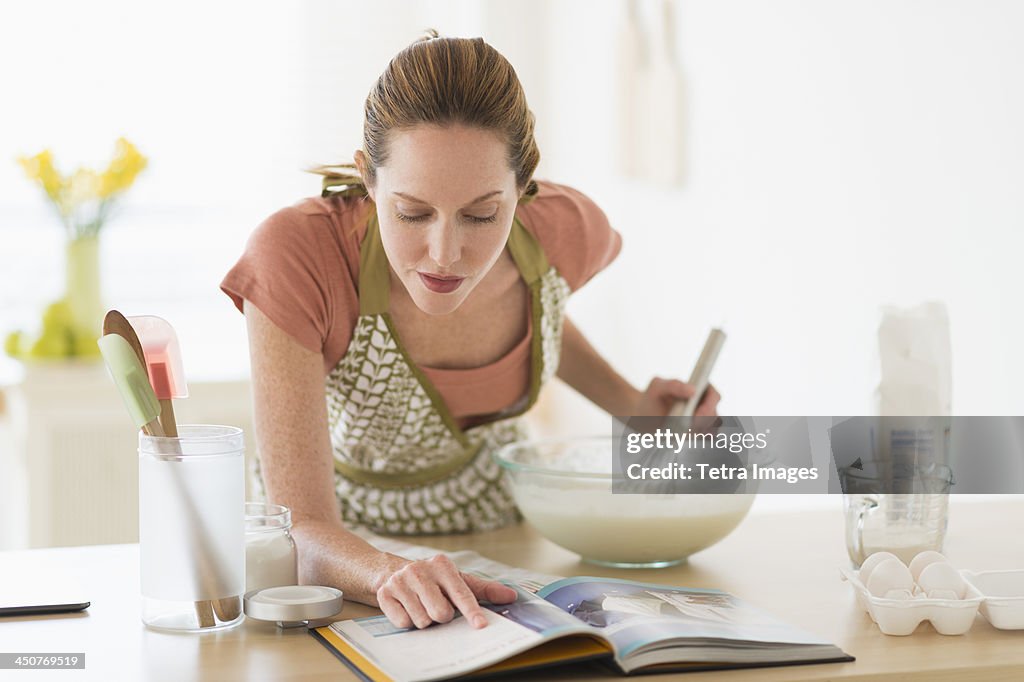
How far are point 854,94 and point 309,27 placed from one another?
2037mm

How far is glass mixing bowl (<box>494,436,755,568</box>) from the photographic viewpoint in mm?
1316

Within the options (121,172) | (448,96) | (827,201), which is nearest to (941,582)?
(448,96)

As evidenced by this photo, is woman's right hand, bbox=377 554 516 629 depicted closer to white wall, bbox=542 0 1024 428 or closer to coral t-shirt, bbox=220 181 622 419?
coral t-shirt, bbox=220 181 622 419

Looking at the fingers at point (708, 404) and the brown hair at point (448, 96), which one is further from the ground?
the brown hair at point (448, 96)

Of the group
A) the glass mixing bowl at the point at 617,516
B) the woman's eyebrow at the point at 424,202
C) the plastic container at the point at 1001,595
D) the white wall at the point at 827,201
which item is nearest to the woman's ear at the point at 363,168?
the woman's eyebrow at the point at 424,202

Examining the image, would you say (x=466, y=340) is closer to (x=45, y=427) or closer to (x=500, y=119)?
(x=500, y=119)

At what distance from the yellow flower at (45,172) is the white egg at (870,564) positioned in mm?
2605

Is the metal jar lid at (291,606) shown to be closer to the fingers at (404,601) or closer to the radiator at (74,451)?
the fingers at (404,601)

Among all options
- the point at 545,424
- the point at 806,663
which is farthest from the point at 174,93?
the point at 806,663

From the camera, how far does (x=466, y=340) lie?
5.11 feet

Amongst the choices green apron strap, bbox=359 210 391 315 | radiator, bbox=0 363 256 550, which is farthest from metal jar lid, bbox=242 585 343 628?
radiator, bbox=0 363 256 550

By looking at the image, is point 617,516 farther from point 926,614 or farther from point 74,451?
point 74,451

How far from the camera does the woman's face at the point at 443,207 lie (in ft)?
4.12

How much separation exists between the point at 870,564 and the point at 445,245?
0.54m
